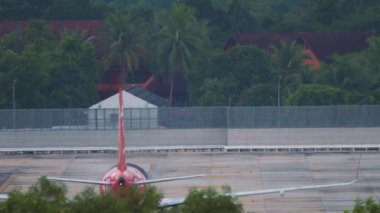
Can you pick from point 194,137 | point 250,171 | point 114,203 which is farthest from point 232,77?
point 114,203

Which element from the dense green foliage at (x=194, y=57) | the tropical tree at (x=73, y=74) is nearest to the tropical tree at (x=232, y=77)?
the dense green foliage at (x=194, y=57)

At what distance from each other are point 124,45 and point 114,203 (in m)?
88.7

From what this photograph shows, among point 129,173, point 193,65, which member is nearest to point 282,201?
point 129,173

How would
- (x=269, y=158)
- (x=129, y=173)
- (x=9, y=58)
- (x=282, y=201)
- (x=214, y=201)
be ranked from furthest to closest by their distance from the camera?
(x=9, y=58) → (x=269, y=158) → (x=282, y=201) → (x=129, y=173) → (x=214, y=201)

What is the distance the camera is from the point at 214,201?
112 feet

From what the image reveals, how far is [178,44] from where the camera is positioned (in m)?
120

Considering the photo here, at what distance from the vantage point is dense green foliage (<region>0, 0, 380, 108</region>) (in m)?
107

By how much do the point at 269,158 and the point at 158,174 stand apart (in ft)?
28.0

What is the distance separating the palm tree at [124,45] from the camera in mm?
121938

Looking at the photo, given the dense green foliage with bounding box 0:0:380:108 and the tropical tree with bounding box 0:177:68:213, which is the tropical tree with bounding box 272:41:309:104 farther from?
the tropical tree with bounding box 0:177:68:213

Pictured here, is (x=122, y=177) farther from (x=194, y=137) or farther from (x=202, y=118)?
(x=202, y=118)

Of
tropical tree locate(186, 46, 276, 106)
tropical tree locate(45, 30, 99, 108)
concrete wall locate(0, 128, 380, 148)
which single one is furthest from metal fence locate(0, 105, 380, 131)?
tropical tree locate(186, 46, 276, 106)

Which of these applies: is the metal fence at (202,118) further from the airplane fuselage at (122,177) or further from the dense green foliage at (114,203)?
the dense green foliage at (114,203)

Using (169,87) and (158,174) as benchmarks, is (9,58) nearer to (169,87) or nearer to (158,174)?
(169,87)
